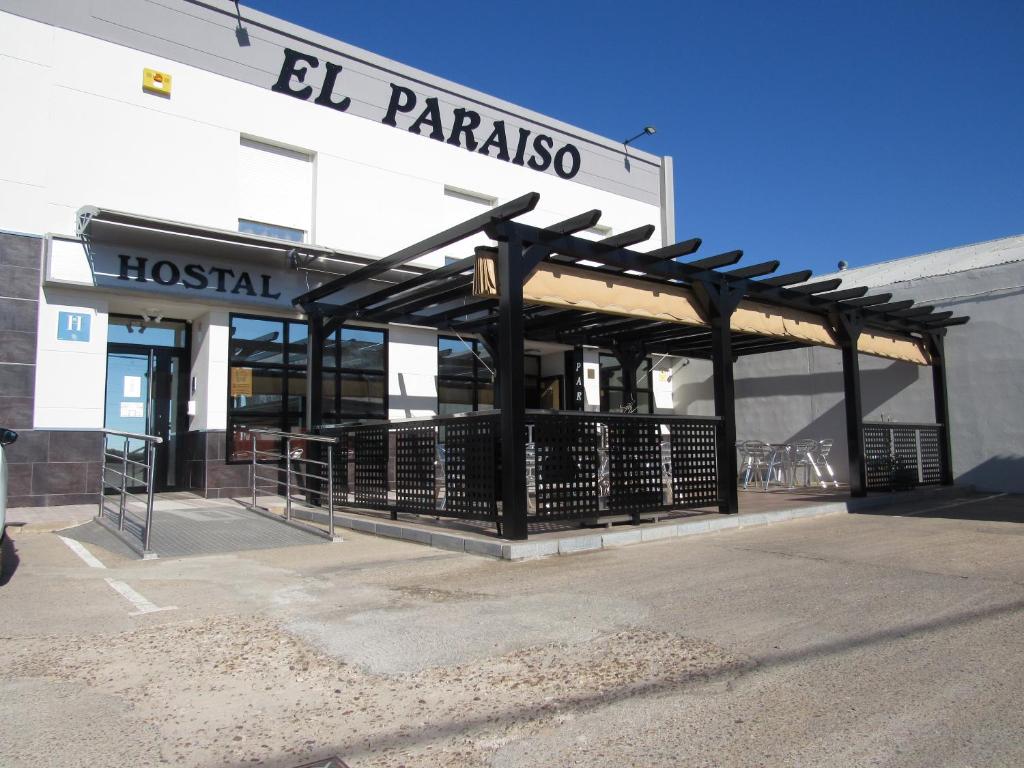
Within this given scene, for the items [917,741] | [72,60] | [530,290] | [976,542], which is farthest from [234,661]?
[72,60]

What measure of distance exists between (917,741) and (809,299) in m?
8.66

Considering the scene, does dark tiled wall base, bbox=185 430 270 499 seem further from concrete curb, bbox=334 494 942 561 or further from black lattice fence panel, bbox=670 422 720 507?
black lattice fence panel, bbox=670 422 720 507

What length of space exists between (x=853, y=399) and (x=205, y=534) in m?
9.13

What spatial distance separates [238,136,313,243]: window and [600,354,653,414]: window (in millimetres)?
7522

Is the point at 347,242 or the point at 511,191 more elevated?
the point at 511,191

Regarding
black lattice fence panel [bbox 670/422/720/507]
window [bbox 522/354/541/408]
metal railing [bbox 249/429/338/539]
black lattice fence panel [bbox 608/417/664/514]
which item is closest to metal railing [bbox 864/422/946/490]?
black lattice fence panel [bbox 670/422/720/507]

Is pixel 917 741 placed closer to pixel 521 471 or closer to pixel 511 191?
pixel 521 471

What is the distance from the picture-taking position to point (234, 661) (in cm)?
371

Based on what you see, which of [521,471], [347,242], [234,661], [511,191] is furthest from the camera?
[511,191]

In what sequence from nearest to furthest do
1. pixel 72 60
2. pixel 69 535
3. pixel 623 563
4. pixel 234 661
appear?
pixel 234 661
pixel 623 563
pixel 69 535
pixel 72 60

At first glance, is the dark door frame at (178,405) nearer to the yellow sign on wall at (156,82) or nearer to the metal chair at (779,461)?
the yellow sign on wall at (156,82)

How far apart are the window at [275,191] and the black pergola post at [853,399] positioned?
8.70 meters

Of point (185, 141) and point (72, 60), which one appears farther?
point (185, 141)

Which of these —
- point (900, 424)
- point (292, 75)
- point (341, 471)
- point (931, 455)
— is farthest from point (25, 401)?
point (931, 455)
